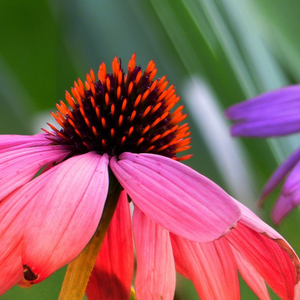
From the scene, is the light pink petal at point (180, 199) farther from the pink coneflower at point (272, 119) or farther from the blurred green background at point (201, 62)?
the blurred green background at point (201, 62)

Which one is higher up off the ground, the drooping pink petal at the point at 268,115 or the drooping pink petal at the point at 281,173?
the drooping pink petal at the point at 268,115

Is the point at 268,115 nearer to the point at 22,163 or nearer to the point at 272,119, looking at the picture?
the point at 272,119

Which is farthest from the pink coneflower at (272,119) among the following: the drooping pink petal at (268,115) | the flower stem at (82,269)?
the flower stem at (82,269)

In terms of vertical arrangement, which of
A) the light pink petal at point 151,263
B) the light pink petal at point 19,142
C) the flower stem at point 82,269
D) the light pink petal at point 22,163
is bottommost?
the light pink petal at point 151,263

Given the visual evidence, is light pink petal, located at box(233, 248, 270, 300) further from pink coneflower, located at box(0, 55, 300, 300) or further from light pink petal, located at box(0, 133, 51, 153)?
light pink petal, located at box(0, 133, 51, 153)

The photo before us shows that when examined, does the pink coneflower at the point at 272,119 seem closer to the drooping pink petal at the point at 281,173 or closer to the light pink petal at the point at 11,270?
the drooping pink petal at the point at 281,173

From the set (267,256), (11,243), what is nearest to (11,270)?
(11,243)

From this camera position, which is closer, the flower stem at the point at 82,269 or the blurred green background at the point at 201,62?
the flower stem at the point at 82,269
